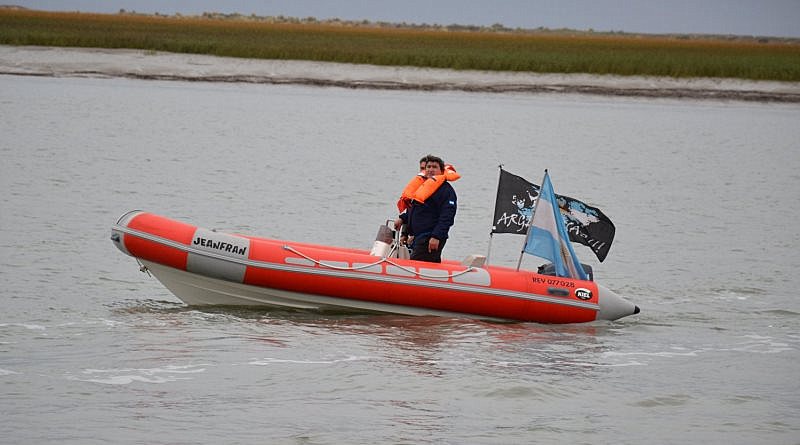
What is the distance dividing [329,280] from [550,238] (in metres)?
2.26

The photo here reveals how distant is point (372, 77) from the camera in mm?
42656

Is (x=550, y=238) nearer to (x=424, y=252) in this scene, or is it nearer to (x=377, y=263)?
(x=424, y=252)

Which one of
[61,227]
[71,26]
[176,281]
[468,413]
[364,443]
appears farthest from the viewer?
[71,26]

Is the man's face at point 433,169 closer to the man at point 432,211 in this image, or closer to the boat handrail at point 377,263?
the man at point 432,211

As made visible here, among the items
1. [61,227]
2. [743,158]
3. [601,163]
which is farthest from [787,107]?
[61,227]

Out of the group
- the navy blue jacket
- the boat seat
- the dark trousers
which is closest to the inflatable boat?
the boat seat

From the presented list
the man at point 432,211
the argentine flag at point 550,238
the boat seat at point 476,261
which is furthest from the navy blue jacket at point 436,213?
the argentine flag at point 550,238

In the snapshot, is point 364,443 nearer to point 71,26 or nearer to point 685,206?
point 685,206

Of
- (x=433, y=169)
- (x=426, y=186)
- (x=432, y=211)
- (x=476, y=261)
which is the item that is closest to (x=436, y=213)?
(x=432, y=211)

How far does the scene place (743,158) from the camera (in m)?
30.6

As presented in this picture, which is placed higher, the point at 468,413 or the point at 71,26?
the point at 71,26

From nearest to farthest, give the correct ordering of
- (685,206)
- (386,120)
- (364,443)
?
(364,443) → (685,206) → (386,120)

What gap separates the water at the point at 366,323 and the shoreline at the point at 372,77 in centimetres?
1083

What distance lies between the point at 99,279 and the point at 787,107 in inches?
1326
